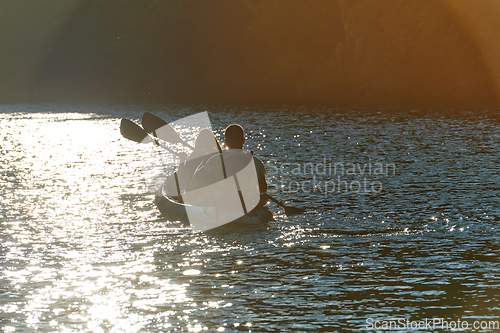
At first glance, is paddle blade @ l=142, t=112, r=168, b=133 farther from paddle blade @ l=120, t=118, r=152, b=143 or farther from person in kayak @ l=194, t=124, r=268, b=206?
person in kayak @ l=194, t=124, r=268, b=206

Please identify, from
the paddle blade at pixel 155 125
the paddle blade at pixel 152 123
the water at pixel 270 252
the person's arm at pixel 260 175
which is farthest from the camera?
the paddle blade at pixel 152 123

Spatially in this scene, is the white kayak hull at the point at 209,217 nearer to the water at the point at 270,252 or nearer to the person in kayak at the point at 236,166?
the water at the point at 270,252

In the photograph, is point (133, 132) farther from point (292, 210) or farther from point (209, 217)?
point (292, 210)

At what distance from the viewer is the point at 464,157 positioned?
72.1ft

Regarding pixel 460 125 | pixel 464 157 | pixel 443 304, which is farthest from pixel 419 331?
pixel 460 125

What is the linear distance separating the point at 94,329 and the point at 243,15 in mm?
72152

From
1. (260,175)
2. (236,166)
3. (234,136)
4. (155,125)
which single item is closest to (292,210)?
(260,175)

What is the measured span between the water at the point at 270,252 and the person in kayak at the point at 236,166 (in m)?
0.98

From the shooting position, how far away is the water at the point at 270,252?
328 inches

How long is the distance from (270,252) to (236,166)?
1881mm

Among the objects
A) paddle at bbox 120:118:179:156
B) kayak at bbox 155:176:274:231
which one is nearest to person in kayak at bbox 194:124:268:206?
kayak at bbox 155:176:274:231

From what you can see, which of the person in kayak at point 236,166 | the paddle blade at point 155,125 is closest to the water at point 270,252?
the person in kayak at point 236,166

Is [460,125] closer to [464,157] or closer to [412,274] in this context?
[464,157]

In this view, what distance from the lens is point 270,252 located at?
36.2 ft
